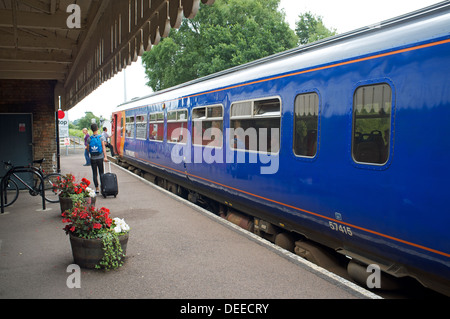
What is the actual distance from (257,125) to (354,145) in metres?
2.11

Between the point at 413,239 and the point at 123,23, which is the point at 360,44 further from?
the point at 123,23

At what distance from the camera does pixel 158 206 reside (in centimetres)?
852

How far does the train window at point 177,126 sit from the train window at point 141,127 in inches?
119

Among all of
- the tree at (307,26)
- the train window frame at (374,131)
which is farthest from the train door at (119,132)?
the tree at (307,26)

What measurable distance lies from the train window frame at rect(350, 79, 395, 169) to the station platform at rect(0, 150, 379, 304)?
4.53 ft

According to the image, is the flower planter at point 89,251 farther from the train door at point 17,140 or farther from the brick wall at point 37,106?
the brick wall at point 37,106

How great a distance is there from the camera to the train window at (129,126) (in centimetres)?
1587

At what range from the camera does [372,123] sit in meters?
4.07

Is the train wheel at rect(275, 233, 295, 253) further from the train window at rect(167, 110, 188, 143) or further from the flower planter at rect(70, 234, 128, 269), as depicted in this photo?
the train window at rect(167, 110, 188, 143)

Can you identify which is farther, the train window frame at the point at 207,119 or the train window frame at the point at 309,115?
the train window frame at the point at 207,119

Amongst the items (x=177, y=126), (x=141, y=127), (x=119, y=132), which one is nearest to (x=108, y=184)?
(x=177, y=126)

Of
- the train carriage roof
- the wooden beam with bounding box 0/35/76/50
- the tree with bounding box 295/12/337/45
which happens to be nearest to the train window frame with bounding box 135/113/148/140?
the wooden beam with bounding box 0/35/76/50

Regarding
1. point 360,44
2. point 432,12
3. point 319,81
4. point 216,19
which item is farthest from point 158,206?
point 216,19
